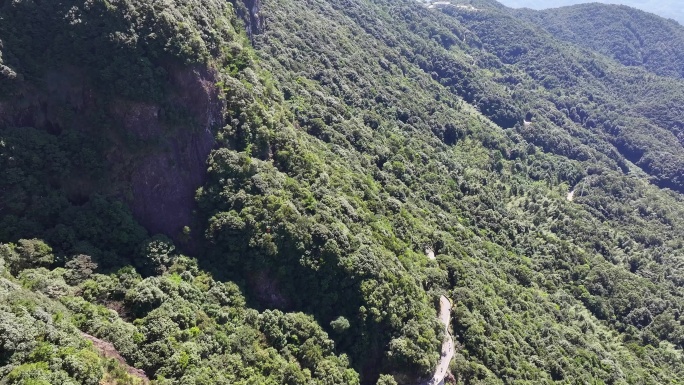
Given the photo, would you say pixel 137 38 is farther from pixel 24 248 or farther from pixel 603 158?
pixel 603 158

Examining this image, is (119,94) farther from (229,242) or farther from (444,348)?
(444,348)

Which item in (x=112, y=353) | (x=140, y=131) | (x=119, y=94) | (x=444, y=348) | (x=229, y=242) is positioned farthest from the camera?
(x=444, y=348)

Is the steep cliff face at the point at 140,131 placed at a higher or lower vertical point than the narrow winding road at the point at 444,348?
higher

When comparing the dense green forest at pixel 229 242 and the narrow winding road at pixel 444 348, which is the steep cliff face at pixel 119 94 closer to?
the dense green forest at pixel 229 242

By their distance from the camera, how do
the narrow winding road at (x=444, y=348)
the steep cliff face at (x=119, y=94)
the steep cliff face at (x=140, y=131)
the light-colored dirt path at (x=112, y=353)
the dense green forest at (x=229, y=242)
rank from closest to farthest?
the light-colored dirt path at (x=112, y=353), the dense green forest at (x=229, y=242), the steep cliff face at (x=119, y=94), the steep cliff face at (x=140, y=131), the narrow winding road at (x=444, y=348)

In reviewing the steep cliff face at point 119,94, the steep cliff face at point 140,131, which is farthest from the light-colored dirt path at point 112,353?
the steep cliff face at point 140,131

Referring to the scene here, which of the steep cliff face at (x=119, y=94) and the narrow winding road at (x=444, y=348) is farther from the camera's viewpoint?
the narrow winding road at (x=444, y=348)

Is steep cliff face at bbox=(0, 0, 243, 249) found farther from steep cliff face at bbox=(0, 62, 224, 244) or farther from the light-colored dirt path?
the light-colored dirt path

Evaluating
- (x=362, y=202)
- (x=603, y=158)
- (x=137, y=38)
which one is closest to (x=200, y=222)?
(x=137, y=38)

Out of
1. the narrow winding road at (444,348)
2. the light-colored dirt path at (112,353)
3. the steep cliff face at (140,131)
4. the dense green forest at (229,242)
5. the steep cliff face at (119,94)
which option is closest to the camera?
the light-colored dirt path at (112,353)

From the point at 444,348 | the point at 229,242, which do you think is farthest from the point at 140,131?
the point at 444,348

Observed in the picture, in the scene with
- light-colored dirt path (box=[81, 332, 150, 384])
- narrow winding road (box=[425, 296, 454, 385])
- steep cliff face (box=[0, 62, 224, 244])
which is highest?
steep cliff face (box=[0, 62, 224, 244])

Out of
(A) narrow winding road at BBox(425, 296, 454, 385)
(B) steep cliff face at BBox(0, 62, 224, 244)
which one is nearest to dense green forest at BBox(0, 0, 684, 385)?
(B) steep cliff face at BBox(0, 62, 224, 244)
